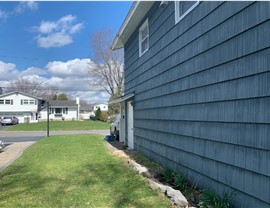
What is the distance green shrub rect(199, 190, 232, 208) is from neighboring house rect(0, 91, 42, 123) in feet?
178

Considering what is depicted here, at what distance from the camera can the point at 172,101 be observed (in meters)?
6.74

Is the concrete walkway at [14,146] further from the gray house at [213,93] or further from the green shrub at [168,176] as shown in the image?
the gray house at [213,93]

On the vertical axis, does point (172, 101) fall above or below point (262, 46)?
below

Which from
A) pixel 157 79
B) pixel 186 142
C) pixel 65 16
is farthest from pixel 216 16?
pixel 65 16

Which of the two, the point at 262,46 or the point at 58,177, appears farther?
the point at 58,177

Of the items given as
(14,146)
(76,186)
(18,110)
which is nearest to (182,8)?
(76,186)

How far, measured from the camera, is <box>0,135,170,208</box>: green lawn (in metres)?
4.74

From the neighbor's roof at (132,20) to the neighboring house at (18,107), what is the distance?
46530mm

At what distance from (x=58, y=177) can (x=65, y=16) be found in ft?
33.8

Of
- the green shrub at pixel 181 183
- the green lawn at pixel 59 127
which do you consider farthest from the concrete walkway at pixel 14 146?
the green lawn at pixel 59 127

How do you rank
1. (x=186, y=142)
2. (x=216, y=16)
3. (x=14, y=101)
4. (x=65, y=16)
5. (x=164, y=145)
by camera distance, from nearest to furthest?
(x=216, y=16) < (x=186, y=142) < (x=164, y=145) < (x=65, y=16) < (x=14, y=101)

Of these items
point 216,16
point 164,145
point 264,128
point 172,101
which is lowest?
point 164,145

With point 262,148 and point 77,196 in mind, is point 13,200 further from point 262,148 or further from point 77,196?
point 262,148

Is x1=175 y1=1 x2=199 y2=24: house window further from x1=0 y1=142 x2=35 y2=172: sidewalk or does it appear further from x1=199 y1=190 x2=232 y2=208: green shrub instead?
x1=0 y1=142 x2=35 y2=172: sidewalk
